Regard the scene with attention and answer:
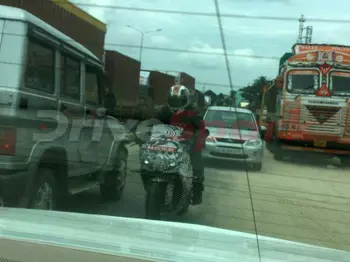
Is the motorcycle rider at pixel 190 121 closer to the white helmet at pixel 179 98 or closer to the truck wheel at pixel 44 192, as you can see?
the white helmet at pixel 179 98

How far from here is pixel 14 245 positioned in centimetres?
250

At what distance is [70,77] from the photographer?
512cm

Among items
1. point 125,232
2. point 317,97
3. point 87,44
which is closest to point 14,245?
point 125,232

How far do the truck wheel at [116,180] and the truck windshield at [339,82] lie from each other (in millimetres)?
4741

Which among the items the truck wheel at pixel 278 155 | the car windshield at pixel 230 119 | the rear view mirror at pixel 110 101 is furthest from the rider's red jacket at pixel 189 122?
the truck wheel at pixel 278 155

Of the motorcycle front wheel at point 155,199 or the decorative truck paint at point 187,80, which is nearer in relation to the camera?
the motorcycle front wheel at point 155,199

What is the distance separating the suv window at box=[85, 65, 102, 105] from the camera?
5.58 metres

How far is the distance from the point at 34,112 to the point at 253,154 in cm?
279

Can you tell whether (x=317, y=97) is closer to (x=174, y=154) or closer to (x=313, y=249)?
(x=174, y=154)

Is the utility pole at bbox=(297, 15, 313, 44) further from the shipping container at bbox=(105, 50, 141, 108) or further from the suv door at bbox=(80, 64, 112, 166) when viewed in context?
the suv door at bbox=(80, 64, 112, 166)

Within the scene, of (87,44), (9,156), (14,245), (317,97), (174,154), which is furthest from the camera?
(317,97)

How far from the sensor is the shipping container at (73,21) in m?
5.04

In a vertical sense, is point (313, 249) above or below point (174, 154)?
below

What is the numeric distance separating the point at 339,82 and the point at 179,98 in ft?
16.1
